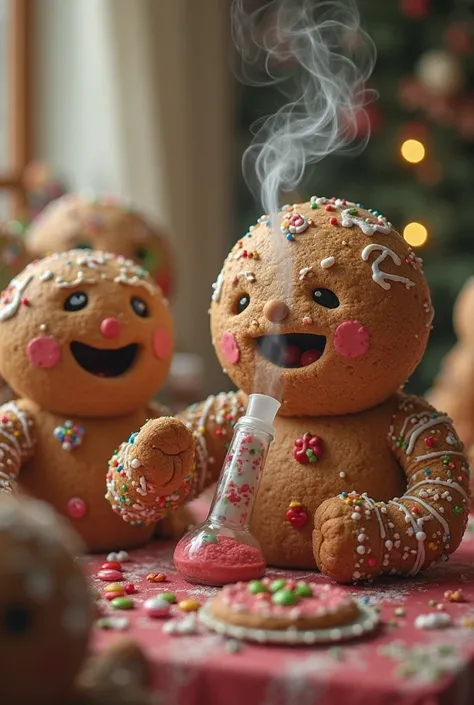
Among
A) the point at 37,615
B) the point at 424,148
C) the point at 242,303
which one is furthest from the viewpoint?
the point at 424,148

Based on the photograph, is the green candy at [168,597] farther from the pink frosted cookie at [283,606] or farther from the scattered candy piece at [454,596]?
the scattered candy piece at [454,596]

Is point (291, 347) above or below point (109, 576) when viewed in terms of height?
above

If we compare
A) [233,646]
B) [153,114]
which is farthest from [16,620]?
[153,114]

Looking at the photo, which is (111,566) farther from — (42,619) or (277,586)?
(42,619)

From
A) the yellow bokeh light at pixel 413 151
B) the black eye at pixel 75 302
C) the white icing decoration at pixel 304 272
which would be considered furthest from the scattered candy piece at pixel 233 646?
the yellow bokeh light at pixel 413 151

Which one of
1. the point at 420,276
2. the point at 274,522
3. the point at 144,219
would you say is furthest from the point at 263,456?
the point at 144,219

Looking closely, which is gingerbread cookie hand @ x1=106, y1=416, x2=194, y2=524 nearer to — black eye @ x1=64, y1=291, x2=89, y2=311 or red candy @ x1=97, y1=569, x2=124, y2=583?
red candy @ x1=97, y1=569, x2=124, y2=583
